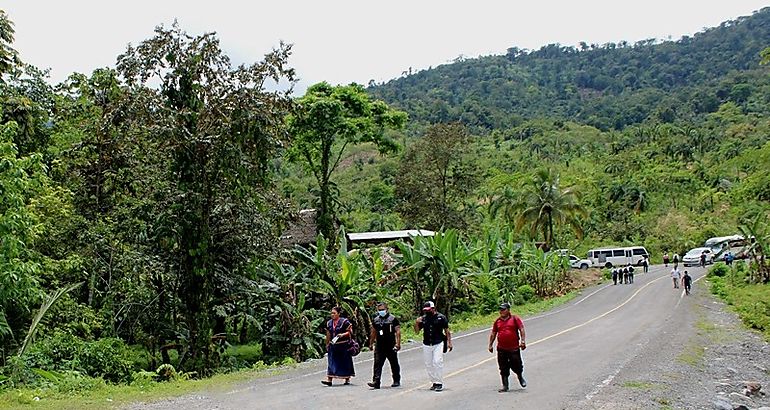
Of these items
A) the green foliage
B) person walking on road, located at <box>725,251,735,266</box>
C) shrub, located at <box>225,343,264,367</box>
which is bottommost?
person walking on road, located at <box>725,251,735,266</box>

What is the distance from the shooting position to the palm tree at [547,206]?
47594mm

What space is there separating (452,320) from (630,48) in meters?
187

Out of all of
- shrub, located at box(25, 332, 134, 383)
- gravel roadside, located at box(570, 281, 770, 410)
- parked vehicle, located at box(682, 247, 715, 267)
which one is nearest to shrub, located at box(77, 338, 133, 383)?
shrub, located at box(25, 332, 134, 383)

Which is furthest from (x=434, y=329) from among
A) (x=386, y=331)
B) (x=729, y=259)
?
(x=729, y=259)

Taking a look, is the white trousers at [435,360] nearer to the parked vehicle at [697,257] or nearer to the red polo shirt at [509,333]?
the red polo shirt at [509,333]

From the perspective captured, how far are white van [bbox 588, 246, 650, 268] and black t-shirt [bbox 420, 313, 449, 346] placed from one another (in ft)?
155

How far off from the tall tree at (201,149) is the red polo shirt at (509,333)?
7.87m

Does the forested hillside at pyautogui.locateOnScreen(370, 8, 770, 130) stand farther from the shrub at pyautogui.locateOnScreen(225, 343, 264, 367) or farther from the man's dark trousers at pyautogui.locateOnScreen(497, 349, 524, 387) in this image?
the man's dark trousers at pyautogui.locateOnScreen(497, 349, 524, 387)

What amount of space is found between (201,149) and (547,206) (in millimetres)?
34542

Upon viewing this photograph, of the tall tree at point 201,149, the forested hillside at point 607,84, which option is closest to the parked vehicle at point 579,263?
the tall tree at point 201,149

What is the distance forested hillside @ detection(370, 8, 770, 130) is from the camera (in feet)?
370

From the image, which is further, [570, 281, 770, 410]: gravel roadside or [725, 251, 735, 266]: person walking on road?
[725, 251, 735, 266]: person walking on road

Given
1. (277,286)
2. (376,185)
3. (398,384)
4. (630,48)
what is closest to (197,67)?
(277,286)

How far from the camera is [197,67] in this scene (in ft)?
56.1
